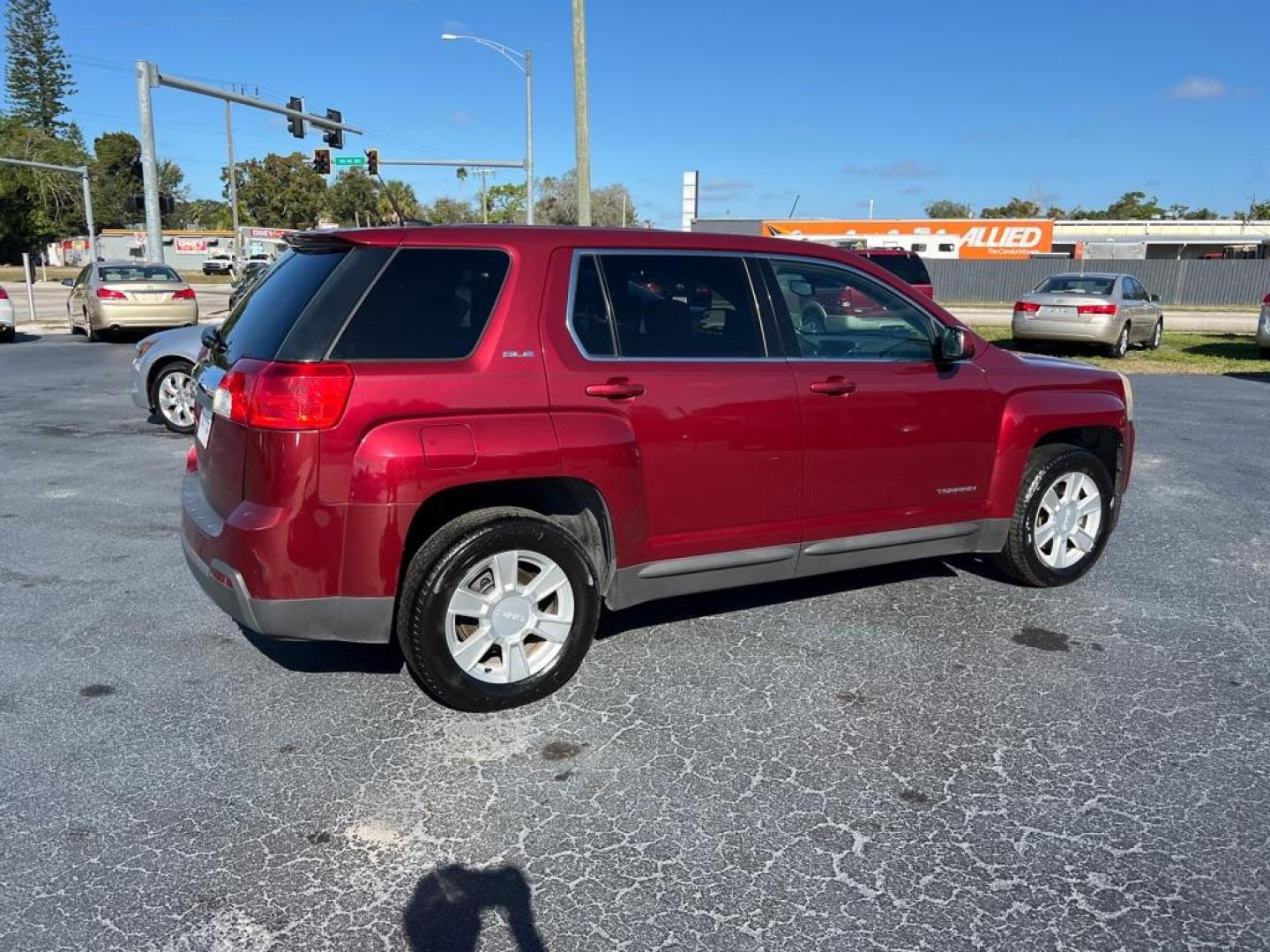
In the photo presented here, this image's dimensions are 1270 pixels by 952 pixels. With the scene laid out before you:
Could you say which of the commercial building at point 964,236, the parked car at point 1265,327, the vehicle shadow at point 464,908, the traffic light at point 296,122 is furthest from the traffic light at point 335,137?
the vehicle shadow at point 464,908

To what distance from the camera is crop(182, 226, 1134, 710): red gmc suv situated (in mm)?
3484

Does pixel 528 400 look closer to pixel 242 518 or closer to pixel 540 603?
pixel 540 603

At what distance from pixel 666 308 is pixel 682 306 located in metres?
0.08

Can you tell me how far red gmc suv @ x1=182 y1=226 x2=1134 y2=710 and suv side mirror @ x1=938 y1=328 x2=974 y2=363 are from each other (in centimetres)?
1

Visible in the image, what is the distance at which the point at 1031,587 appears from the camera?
5.35 meters

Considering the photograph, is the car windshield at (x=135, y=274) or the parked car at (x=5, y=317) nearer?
the car windshield at (x=135, y=274)

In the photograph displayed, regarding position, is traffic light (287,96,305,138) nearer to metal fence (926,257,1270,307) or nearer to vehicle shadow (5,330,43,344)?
vehicle shadow (5,330,43,344)

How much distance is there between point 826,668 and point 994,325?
2372 cm

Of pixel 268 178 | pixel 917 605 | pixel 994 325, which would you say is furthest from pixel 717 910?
pixel 268 178

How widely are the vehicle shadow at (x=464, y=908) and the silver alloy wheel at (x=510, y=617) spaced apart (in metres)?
1.00

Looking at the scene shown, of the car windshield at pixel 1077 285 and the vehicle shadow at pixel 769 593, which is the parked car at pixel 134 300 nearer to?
the car windshield at pixel 1077 285

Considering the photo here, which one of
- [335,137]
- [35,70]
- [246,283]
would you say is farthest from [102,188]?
[246,283]

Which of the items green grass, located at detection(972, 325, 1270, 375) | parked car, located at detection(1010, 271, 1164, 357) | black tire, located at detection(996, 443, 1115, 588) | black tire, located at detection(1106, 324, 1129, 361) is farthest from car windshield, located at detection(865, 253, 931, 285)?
black tire, located at detection(996, 443, 1115, 588)

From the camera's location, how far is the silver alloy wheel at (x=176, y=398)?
31.6ft
